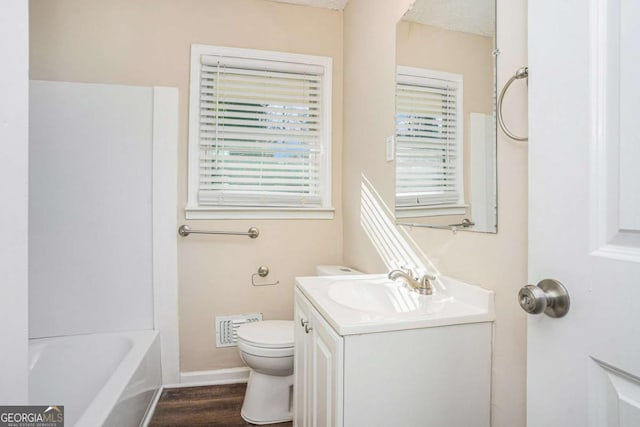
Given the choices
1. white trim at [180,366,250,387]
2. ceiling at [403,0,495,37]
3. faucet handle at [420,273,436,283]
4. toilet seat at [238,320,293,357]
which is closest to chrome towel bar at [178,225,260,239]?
toilet seat at [238,320,293,357]

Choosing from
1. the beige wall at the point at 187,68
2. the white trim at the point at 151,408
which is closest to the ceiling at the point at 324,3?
the beige wall at the point at 187,68

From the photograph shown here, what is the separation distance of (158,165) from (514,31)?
6.09 ft

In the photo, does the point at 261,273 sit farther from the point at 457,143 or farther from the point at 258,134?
the point at 457,143

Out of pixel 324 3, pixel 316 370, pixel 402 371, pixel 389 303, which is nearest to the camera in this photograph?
pixel 402 371

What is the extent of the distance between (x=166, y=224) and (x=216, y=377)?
1005 mm

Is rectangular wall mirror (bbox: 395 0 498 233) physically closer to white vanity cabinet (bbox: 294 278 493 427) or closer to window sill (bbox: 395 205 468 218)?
window sill (bbox: 395 205 468 218)

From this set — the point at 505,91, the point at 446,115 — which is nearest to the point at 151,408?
the point at 446,115

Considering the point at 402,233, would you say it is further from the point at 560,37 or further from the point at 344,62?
the point at 344,62

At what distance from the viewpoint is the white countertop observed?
0.92m

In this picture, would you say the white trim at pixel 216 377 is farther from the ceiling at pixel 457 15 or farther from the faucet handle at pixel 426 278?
the ceiling at pixel 457 15

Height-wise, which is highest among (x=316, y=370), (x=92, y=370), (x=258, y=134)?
(x=258, y=134)

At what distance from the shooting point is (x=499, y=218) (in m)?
0.98

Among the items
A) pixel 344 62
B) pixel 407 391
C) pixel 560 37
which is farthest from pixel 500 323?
pixel 344 62

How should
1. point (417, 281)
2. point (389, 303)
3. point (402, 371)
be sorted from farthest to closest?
point (389, 303) < point (417, 281) < point (402, 371)
